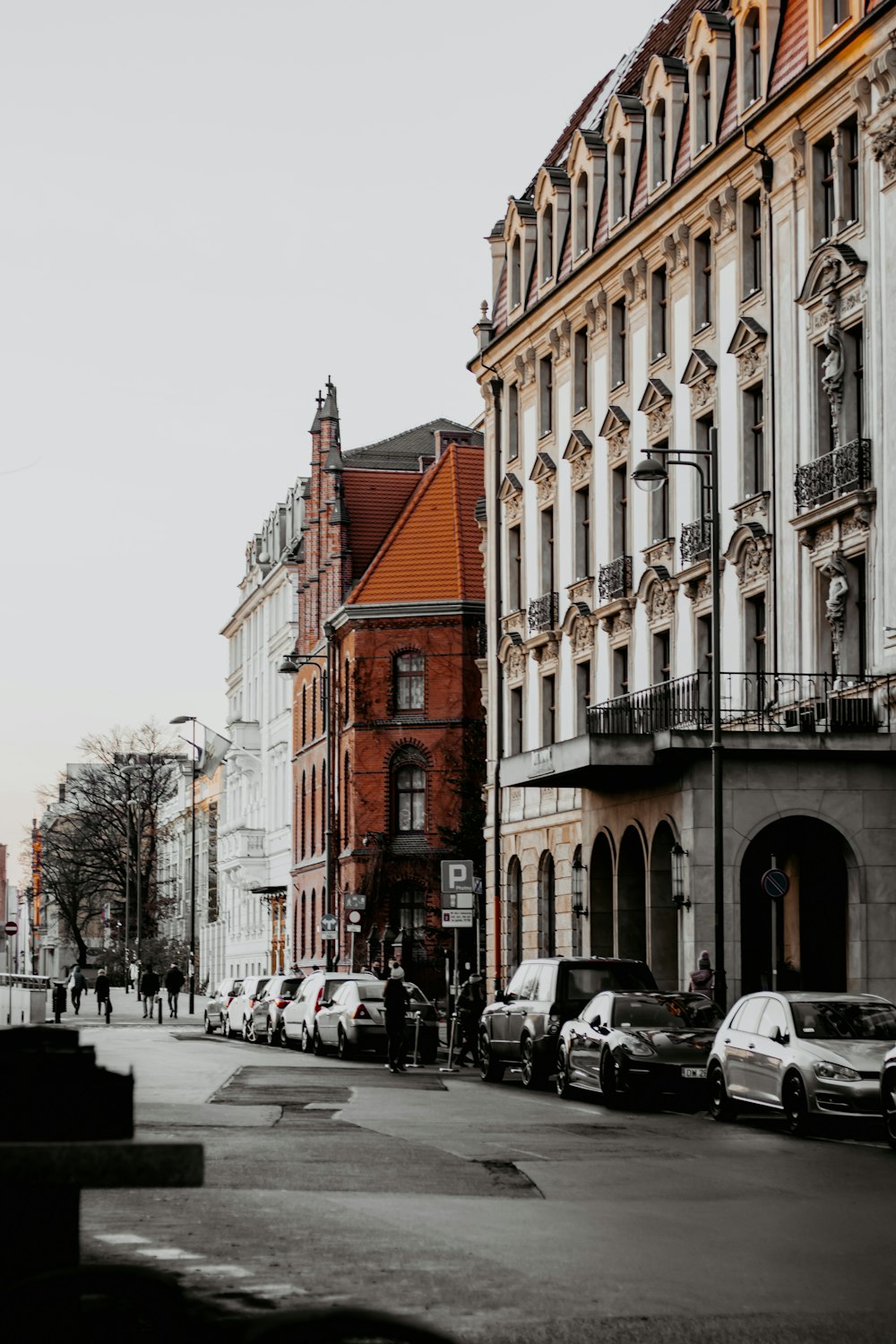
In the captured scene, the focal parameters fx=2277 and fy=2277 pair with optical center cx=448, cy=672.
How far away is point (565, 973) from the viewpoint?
104ft

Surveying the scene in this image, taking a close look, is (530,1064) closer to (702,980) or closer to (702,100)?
(702,980)

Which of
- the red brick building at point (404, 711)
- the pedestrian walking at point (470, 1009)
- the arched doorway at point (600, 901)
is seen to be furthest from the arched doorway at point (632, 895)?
the red brick building at point (404, 711)

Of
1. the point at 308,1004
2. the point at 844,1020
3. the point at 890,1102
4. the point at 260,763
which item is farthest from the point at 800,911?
the point at 260,763

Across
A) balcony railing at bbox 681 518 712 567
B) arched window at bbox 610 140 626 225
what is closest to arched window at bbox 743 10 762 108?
arched window at bbox 610 140 626 225

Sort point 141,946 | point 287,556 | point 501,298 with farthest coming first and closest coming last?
point 141,946
point 287,556
point 501,298

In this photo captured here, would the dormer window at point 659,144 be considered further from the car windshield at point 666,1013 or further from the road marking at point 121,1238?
the road marking at point 121,1238

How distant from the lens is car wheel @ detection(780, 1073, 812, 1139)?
22.7 m

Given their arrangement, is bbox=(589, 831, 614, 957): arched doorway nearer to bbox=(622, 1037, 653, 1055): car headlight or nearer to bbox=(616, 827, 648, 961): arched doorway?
bbox=(616, 827, 648, 961): arched doorway

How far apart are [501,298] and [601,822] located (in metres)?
18.5

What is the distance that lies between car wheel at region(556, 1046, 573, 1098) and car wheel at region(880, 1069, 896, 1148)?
8333 millimetres

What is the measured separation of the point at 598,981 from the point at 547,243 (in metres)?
24.8

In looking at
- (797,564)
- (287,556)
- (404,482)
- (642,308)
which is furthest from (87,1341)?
(287,556)

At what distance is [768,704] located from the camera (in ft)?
124

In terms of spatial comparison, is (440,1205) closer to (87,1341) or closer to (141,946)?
(87,1341)
